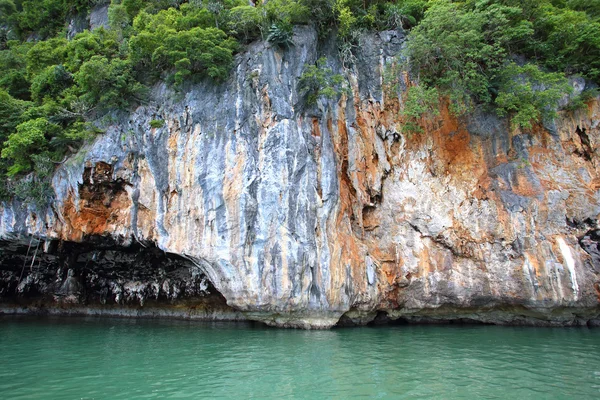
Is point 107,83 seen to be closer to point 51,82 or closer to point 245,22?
point 51,82

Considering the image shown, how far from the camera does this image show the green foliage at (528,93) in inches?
548

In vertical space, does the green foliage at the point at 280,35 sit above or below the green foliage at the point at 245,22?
below

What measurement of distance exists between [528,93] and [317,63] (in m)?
8.15

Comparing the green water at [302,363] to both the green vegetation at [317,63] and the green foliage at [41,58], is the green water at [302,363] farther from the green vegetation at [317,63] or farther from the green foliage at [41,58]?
the green foliage at [41,58]

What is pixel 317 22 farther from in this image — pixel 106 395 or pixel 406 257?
pixel 106 395

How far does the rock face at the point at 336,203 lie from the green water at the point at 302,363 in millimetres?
1429

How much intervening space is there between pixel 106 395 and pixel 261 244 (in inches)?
284

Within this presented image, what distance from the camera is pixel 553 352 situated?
31.4 feet

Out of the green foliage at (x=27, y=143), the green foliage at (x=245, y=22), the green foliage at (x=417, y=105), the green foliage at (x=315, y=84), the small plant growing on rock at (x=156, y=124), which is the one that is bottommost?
the green foliage at (x=27, y=143)

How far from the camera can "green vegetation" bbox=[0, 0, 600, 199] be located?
14.3 metres

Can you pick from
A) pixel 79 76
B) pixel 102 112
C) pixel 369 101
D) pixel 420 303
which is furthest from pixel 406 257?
pixel 79 76

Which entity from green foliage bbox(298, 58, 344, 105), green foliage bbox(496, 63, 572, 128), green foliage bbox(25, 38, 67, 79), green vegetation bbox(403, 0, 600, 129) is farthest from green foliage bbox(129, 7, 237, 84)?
green foliage bbox(496, 63, 572, 128)

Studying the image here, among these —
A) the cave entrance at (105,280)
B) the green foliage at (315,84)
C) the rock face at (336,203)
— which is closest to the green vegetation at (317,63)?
the green foliage at (315,84)

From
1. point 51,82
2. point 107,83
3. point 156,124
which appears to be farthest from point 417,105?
point 51,82
